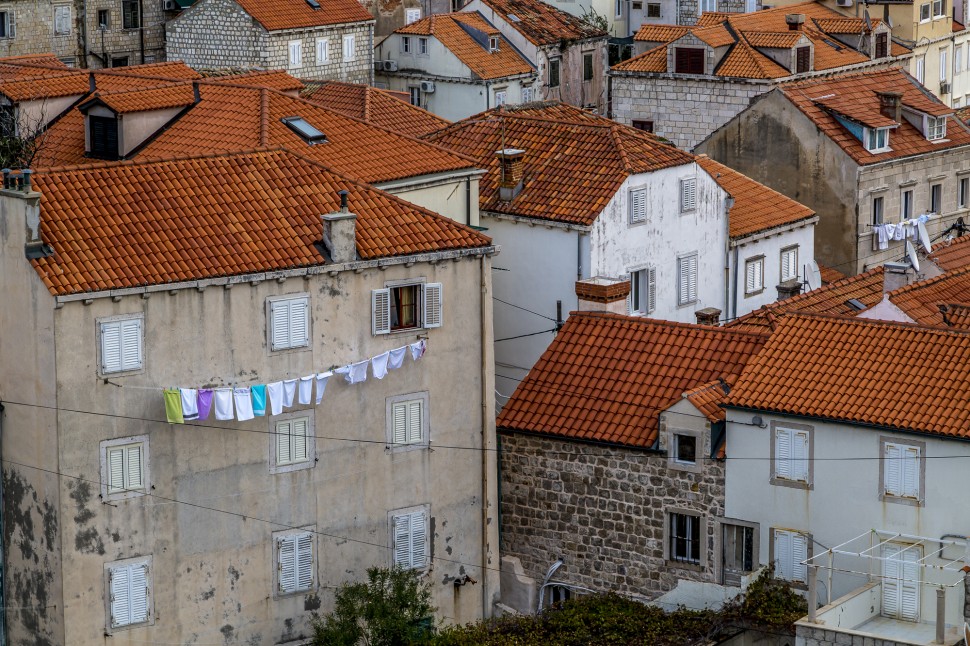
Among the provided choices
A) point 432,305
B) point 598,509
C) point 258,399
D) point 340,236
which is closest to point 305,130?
point 432,305

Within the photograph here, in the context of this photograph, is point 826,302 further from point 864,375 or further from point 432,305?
point 432,305

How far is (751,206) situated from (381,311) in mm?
18677

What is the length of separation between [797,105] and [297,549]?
97.3 feet

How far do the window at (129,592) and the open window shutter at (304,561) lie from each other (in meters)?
3.33

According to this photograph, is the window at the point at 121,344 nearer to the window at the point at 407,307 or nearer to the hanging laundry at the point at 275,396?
the hanging laundry at the point at 275,396

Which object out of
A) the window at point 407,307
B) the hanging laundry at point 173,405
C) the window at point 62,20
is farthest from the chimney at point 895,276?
the window at point 62,20

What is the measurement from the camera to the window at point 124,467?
144ft

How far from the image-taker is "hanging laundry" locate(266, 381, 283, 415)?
1790 inches

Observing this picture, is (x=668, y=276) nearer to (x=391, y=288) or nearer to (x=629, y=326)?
(x=629, y=326)

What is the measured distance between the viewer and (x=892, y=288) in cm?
5503

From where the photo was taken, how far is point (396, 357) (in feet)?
155

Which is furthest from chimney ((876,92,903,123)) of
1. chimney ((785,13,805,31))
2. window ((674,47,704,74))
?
chimney ((785,13,805,31))

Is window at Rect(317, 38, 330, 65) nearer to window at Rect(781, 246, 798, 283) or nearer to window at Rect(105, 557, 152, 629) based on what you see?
window at Rect(781, 246, 798, 283)

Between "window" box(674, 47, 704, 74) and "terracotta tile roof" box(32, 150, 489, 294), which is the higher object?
"window" box(674, 47, 704, 74)
